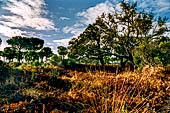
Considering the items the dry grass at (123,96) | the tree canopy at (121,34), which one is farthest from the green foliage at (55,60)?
the dry grass at (123,96)

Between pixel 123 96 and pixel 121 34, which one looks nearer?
pixel 123 96

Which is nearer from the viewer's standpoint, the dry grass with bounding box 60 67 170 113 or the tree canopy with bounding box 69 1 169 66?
the dry grass with bounding box 60 67 170 113

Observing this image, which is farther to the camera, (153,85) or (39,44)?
(39,44)

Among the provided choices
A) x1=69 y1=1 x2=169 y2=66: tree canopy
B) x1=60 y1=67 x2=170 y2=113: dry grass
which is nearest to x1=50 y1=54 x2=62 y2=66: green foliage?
x1=69 y1=1 x2=169 y2=66: tree canopy

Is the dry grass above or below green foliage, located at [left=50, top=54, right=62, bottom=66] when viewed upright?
below

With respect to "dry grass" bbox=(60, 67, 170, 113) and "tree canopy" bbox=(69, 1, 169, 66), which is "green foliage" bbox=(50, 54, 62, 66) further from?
"dry grass" bbox=(60, 67, 170, 113)

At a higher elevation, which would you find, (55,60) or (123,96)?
(55,60)

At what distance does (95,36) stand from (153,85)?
8.93m

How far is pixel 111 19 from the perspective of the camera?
1087 cm

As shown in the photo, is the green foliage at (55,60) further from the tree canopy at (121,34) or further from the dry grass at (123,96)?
the dry grass at (123,96)

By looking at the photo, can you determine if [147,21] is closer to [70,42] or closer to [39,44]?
[70,42]

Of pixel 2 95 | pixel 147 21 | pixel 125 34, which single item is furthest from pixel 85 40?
pixel 2 95

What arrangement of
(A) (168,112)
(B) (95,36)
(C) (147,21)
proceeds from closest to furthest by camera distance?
(A) (168,112) → (C) (147,21) → (B) (95,36)

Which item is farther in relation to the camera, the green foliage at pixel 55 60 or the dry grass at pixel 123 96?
the green foliage at pixel 55 60
